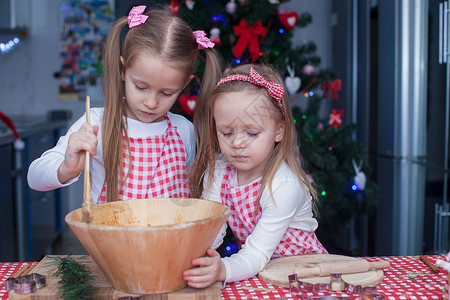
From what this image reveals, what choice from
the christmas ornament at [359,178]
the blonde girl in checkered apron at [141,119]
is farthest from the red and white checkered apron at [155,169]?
the christmas ornament at [359,178]

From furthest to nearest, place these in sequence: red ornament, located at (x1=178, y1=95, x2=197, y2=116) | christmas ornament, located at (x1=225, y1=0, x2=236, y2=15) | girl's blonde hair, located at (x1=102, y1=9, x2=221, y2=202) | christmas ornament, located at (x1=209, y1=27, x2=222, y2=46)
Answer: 1. christmas ornament, located at (x1=225, y1=0, x2=236, y2=15)
2. christmas ornament, located at (x1=209, y1=27, x2=222, y2=46)
3. red ornament, located at (x1=178, y1=95, x2=197, y2=116)
4. girl's blonde hair, located at (x1=102, y1=9, x2=221, y2=202)

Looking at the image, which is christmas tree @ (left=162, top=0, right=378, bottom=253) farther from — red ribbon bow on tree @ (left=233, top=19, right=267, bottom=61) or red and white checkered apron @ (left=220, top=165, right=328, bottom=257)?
red and white checkered apron @ (left=220, top=165, right=328, bottom=257)

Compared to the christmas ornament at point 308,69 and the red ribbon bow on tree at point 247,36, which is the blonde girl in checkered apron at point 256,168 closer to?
the red ribbon bow on tree at point 247,36

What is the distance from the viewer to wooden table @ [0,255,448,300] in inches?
33.6

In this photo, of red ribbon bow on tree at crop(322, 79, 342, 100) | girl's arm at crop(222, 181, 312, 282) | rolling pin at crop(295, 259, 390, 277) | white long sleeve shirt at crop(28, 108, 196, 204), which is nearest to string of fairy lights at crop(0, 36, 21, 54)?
red ribbon bow on tree at crop(322, 79, 342, 100)

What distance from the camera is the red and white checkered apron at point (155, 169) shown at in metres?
1.25

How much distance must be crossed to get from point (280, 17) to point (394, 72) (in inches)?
25.4

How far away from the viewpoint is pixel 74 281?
81cm

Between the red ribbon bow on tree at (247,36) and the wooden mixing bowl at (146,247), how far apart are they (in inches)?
51.4

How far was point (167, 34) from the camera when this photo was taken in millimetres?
1163

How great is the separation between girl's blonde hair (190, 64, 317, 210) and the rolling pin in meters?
0.22

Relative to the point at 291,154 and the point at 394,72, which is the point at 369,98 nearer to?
the point at 394,72

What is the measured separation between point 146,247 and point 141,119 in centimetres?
59

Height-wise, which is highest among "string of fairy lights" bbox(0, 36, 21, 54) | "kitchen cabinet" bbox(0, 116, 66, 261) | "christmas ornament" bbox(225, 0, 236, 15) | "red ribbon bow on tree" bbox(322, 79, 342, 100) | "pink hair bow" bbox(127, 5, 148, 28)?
"string of fairy lights" bbox(0, 36, 21, 54)
